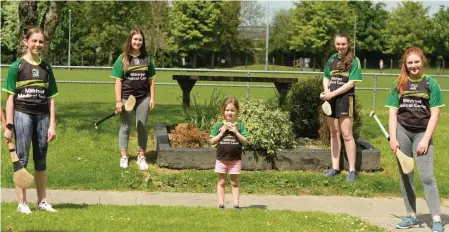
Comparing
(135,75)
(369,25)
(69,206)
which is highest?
(369,25)

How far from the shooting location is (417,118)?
659 cm

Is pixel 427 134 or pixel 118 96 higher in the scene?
pixel 118 96

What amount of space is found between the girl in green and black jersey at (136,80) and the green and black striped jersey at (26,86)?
242 cm

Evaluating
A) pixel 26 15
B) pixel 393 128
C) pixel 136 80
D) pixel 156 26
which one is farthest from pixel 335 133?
pixel 156 26

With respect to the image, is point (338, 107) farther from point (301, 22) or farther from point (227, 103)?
point (301, 22)

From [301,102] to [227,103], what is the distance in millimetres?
3691

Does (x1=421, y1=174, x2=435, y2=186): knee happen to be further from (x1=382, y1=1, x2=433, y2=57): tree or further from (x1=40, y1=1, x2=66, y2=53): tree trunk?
(x1=382, y1=1, x2=433, y2=57): tree

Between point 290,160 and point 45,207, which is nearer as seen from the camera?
point 45,207

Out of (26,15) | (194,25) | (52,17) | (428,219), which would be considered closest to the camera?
(428,219)

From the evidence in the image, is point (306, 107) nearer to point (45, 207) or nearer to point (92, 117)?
point (92, 117)

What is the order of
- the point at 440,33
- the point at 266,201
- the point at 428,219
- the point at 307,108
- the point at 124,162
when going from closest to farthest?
the point at 428,219 → the point at 266,201 → the point at 124,162 → the point at 307,108 → the point at 440,33

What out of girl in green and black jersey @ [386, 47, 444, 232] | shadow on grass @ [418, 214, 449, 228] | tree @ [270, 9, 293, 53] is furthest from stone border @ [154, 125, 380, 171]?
tree @ [270, 9, 293, 53]

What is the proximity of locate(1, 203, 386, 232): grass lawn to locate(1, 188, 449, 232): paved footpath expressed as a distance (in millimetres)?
571

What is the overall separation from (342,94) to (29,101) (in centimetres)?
436
